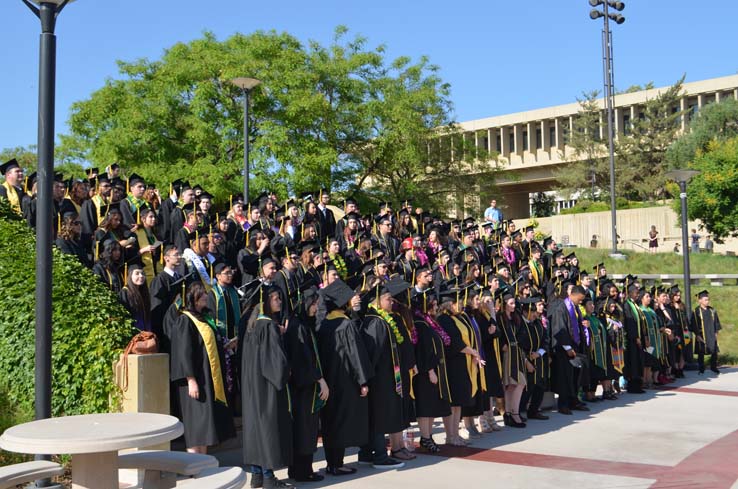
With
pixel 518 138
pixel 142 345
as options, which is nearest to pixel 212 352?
pixel 142 345

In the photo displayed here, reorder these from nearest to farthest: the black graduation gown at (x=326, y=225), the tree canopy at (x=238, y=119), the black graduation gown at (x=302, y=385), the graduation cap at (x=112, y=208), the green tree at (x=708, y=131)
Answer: the black graduation gown at (x=302, y=385) < the graduation cap at (x=112, y=208) < the black graduation gown at (x=326, y=225) < the tree canopy at (x=238, y=119) < the green tree at (x=708, y=131)

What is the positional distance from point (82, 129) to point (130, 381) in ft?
70.2

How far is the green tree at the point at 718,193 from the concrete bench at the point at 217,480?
30.5 metres

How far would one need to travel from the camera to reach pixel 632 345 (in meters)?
14.5

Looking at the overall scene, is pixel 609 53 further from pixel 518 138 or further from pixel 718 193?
pixel 518 138

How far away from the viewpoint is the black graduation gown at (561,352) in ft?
39.8

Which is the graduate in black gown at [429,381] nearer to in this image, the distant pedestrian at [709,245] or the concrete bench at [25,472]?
the concrete bench at [25,472]

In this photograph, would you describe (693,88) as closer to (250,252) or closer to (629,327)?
(629,327)

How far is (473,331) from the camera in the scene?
10.0m

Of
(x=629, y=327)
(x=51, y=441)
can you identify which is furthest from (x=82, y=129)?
(x=51, y=441)

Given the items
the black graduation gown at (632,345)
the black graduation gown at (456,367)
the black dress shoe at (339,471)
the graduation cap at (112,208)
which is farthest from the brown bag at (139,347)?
the black graduation gown at (632,345)

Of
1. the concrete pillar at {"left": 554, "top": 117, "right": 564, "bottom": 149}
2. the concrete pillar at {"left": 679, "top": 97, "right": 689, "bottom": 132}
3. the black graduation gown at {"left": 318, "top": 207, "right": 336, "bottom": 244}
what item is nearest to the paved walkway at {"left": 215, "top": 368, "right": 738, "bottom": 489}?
the black graduation gown at {"left": 318, "top": 207, "right": 336, "bottom": 244}

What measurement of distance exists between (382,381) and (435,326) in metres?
1.39

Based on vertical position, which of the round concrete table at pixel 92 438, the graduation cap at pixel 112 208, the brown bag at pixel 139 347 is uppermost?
the graduation cap at pixel 112 208
